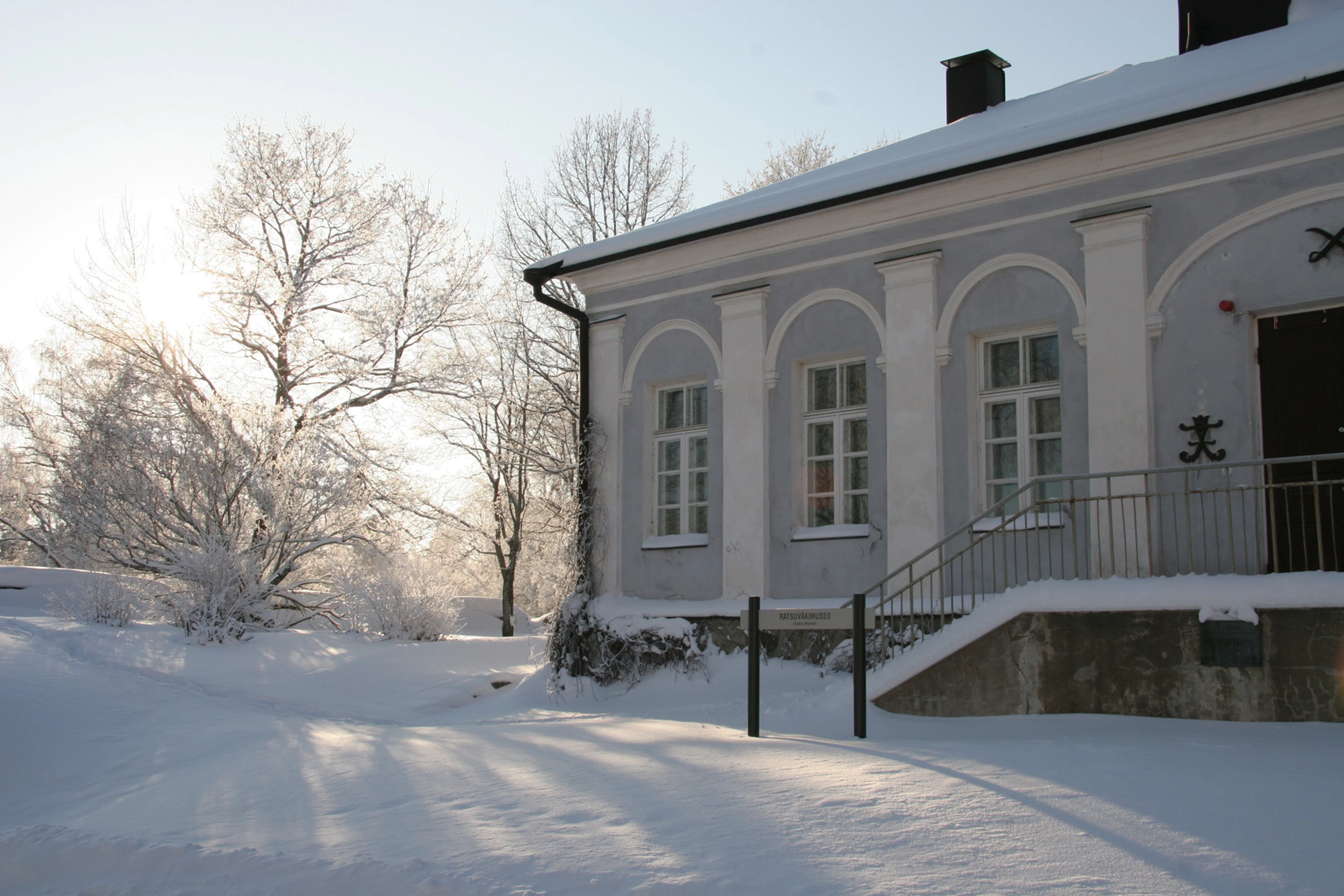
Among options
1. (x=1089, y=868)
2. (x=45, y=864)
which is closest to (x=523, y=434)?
(x=45, y=864)

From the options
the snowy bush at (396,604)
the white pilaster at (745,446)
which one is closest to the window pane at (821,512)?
the white pilaster at (745,446)

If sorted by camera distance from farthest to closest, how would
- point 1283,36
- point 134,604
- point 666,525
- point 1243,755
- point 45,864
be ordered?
point 134,604
point 666,525
point 1283,36
point 1243,755
point 45,864

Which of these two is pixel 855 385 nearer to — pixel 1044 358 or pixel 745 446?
pixel 745 446

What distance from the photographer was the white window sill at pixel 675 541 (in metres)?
12.1

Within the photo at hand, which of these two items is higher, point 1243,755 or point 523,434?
point 523,434

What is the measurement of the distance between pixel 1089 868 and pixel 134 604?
14685 mm

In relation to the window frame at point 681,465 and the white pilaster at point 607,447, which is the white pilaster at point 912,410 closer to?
the window frame at point 681,465

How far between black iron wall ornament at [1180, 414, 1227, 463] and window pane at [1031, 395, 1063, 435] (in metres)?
1.20

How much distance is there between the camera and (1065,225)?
9.88 metres

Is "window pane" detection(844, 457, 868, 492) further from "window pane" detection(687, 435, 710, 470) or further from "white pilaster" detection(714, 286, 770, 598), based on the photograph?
"window pane" detection(687, 435, 710, 470)

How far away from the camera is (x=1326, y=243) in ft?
27.9

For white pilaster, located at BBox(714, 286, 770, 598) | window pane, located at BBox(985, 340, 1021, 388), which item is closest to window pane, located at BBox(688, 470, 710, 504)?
white pilaster, located at BBox(714, 286, 770, 598)

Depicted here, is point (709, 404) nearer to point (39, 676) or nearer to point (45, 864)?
point (39, 676)

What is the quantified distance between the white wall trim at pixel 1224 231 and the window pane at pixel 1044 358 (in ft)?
3.12
